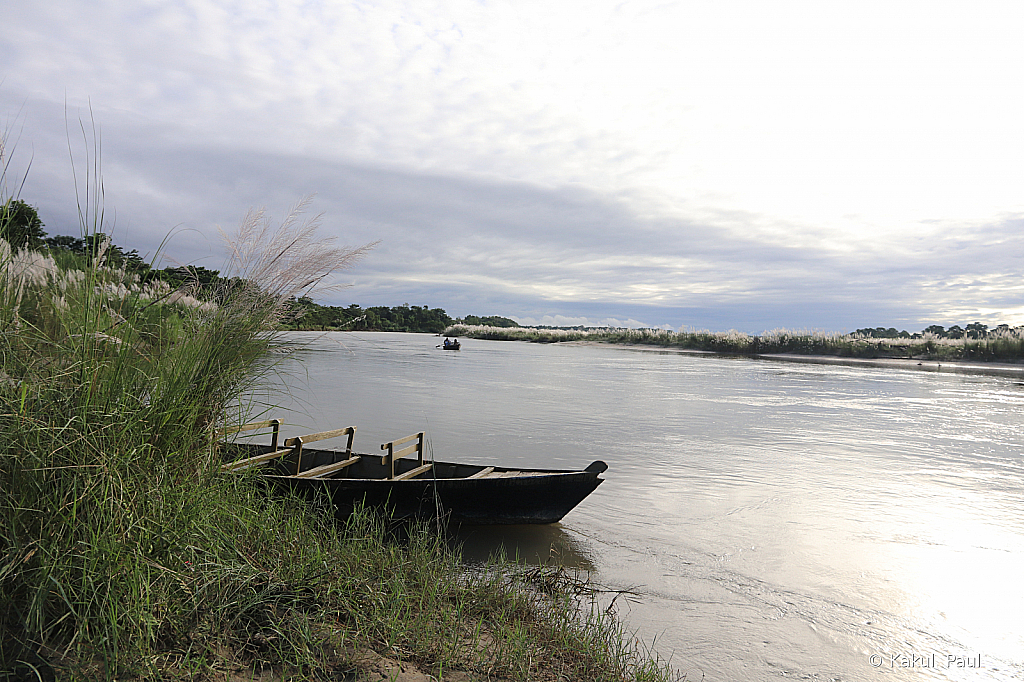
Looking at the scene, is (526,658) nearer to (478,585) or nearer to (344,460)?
(478,585)

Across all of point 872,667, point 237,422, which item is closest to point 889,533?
point 872,667

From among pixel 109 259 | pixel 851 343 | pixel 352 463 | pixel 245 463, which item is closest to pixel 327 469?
pixel 352 463

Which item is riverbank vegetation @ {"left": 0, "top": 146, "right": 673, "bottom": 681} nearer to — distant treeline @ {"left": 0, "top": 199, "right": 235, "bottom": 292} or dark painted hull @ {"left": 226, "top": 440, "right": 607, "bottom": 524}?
distant treeline @ {"left": 0, "top": 199, "right": 235, "bottom": 292}

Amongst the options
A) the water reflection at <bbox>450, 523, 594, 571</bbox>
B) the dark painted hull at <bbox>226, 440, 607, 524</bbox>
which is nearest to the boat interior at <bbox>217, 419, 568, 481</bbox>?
the dark painted hull at <bbox>226, 440, 607, 524</bbox>

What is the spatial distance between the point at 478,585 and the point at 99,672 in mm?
2480

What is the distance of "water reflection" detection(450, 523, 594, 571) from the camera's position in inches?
241

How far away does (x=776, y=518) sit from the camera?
8.02 m

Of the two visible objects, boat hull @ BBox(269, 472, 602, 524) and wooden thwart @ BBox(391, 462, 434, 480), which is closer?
boat hull @ BBox(269, 472, 602, 524)

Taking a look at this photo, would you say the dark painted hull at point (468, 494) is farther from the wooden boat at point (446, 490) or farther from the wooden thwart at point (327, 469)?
Result: the wooden thwart at point (327, 469)

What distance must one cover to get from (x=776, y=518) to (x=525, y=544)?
3.82 meters

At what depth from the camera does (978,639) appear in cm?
492

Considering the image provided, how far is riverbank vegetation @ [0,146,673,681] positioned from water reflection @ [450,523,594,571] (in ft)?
→ 6.14

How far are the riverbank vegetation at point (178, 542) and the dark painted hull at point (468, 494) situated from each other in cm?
176

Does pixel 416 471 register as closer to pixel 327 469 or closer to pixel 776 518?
pixel 327 469
